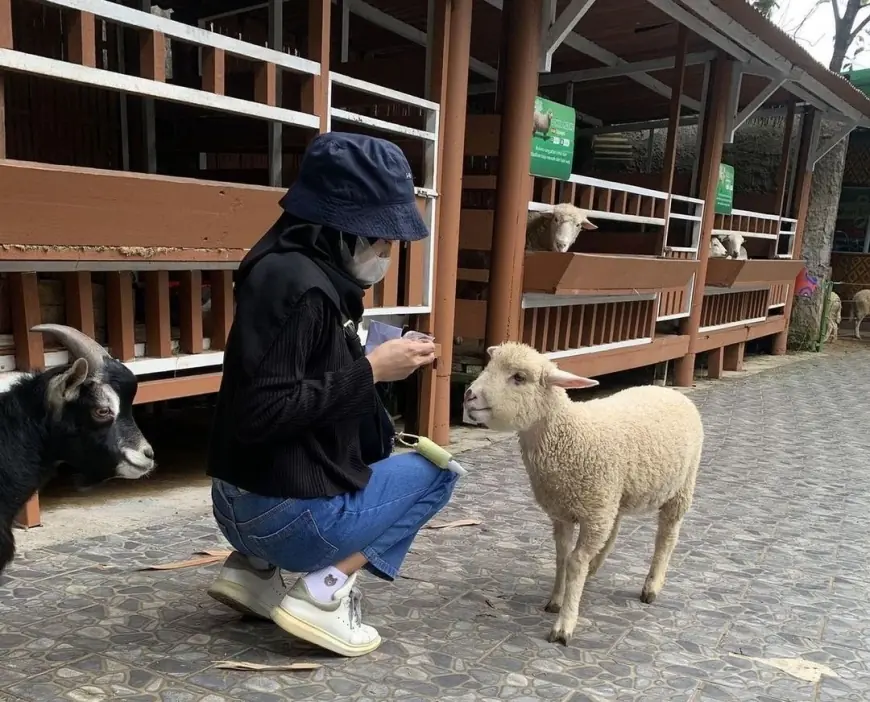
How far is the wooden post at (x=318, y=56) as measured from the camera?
429 centimetres

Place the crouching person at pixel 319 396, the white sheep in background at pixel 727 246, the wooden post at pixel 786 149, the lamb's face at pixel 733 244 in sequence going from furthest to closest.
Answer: the wooden post at pixel 786 149 < the lamb's face at pixel 733 244 < the white sheep in background at pixel 727 246 < the crouching person at pixel 319 396

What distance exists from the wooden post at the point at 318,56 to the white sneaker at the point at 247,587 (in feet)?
9.02

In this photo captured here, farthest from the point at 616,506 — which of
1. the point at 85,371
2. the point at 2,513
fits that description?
the point at 2,513

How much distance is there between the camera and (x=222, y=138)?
685 cm

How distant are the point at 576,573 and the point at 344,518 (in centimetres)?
105

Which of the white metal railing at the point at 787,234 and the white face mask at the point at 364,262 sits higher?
the white metal railing at the point at 787,234

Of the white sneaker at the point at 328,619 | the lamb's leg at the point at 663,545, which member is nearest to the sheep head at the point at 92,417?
the white sneaker at the point at 328,619

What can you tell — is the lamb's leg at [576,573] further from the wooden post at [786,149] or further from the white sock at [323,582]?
the wooden post at [786,149]

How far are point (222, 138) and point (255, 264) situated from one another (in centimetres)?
522

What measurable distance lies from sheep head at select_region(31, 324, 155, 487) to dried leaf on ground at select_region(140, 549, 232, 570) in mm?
1021

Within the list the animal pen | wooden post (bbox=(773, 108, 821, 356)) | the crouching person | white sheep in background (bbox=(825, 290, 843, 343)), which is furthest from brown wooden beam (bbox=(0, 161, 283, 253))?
white sheep in background (bbox=(825, 290, 843, 343))

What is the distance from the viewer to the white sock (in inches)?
95.9

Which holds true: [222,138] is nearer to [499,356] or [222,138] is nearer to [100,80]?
[100,80]

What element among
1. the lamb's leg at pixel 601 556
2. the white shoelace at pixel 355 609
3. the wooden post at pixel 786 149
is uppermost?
the wooden post at pixel 786 149
